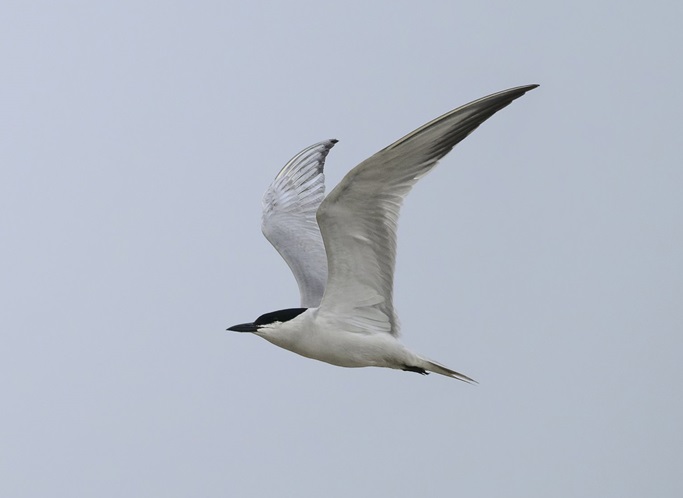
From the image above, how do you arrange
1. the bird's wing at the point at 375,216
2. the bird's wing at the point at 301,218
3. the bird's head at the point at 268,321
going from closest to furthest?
the bird's wing at the point at 375,216, the bird's head at the point at 268,321, the bird's wing at the point at 301,218

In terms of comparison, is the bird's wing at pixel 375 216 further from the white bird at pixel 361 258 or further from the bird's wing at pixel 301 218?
the bird's wing at pixel 301 218

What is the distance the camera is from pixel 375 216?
8930 mm

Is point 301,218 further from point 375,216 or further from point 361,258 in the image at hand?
point 375,216

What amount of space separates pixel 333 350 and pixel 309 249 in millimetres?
1783

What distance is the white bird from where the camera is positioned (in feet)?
27.6

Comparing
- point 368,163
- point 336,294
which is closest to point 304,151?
point 336,294

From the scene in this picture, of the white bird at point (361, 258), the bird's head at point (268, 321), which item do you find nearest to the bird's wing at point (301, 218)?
the white bird at point (361, 258)

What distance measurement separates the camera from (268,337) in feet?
31.6

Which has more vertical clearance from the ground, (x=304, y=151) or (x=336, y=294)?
(x=304, y=151)

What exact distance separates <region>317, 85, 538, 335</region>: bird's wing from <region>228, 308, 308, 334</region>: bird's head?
21cm

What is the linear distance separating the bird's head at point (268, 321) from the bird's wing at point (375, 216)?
0.21 m

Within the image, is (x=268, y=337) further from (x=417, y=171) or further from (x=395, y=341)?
(x=417, y=171)

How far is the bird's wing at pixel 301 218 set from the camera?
10.9 meters

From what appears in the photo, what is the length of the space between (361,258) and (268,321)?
87 centimetres
